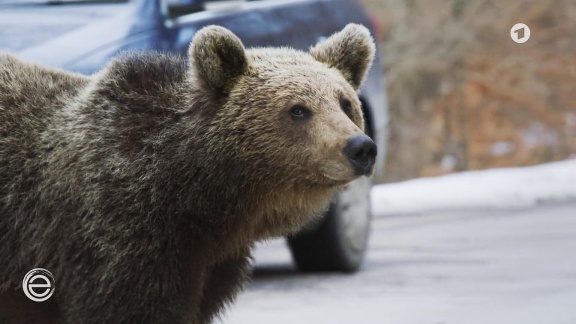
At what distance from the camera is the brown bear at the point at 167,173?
17.9 feet

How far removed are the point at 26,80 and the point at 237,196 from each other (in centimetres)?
112

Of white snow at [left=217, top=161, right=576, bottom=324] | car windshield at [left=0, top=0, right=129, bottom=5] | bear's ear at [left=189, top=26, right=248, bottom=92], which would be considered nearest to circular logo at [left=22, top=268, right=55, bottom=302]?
bear's ear at [left=189, top=26, right=248, bottom=92]

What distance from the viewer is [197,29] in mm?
8156

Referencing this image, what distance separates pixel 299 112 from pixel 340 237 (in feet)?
12.1

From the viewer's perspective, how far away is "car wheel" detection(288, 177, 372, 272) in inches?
361

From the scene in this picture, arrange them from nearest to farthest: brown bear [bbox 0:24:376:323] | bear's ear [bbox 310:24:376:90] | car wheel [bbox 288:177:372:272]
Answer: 1. brown bear [bbox 0:24:376:323]
2. bear's ear [bbox 310:24:376:90]
3. car wheel [bbox 288:177:372:272]

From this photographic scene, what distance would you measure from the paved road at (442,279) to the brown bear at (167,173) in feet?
6.68

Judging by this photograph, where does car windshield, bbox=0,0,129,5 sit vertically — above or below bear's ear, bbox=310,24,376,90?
below

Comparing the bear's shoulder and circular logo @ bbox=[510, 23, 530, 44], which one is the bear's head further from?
circular logo @ bbox=[510, 23, 530, 44]

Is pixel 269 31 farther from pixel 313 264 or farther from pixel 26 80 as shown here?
pixel 26 80

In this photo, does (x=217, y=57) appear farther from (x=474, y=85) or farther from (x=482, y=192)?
(x=474, y=85)

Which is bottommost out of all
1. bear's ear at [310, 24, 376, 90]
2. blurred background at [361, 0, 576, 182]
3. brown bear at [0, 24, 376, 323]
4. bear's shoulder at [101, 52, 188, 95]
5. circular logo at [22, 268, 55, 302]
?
blurred background at [361, 0, 576, 182]

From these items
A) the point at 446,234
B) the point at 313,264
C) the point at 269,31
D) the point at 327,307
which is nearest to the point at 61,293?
the point at 327,307

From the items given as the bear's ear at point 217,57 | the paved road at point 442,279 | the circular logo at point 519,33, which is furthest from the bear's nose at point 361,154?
the circular logo at point 519,33
